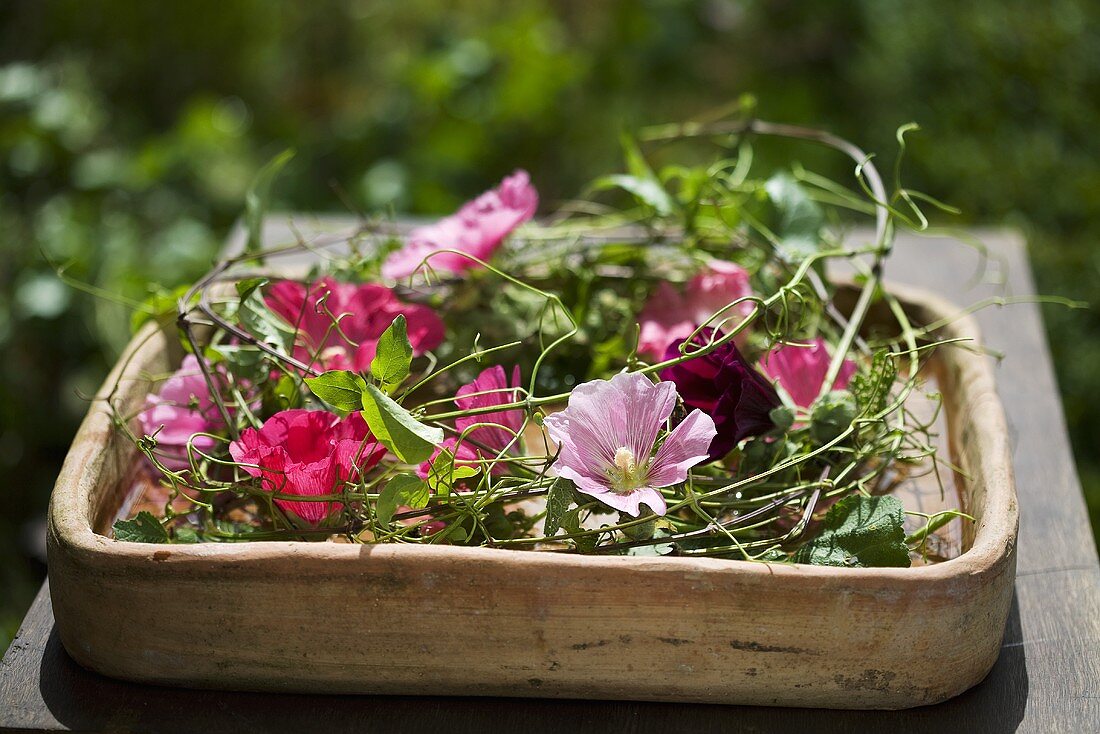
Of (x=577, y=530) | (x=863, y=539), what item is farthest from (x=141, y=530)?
(x=863, y=539)

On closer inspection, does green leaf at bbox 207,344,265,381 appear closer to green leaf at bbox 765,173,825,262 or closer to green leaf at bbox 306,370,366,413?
green leaf at bbox 306,370,366,413

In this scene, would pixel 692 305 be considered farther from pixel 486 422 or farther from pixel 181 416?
pixel 181 416

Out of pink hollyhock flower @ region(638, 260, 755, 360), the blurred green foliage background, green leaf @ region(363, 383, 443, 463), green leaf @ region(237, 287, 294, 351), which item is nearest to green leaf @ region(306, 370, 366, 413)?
green leaf @ region(363, 383, 443, 463)

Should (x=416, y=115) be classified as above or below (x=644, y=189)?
below

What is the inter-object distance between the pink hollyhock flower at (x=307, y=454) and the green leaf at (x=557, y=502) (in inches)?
3.8

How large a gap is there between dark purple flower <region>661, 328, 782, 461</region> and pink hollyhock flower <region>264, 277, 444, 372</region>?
0.18 meters

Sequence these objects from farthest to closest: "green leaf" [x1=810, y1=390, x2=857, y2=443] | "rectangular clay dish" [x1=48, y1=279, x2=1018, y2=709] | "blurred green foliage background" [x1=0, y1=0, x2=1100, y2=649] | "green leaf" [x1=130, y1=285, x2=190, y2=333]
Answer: "blurred green foliage background" [x1=0, y1=0, x2=1100, y2=649] < "green leaf" [x1=130, y1=285, x2=190, y2=333] < "green leaf" [x1=810, y1=390, x2=857, y2=443] < "rectangular clay dish" [x1=48, y1=279, x2=1018, y2=709]

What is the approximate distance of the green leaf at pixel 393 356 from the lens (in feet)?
1.81

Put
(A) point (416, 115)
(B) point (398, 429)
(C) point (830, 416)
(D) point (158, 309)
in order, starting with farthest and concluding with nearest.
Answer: (A) point (416, 115)
(D) point (158, 309)
(C) point (830, 416)
(B) point (398, 429)

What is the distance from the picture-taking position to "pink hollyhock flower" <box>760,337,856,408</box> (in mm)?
674

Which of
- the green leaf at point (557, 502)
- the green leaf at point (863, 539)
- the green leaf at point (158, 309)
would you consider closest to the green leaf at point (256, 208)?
the green leaf at point (158, 309)

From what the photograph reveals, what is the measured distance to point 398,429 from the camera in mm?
526

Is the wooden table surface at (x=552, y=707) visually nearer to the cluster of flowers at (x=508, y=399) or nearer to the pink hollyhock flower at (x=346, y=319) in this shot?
the cluster of flowers at (x=508, y=399)

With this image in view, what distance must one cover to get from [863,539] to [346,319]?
0.34 meters
